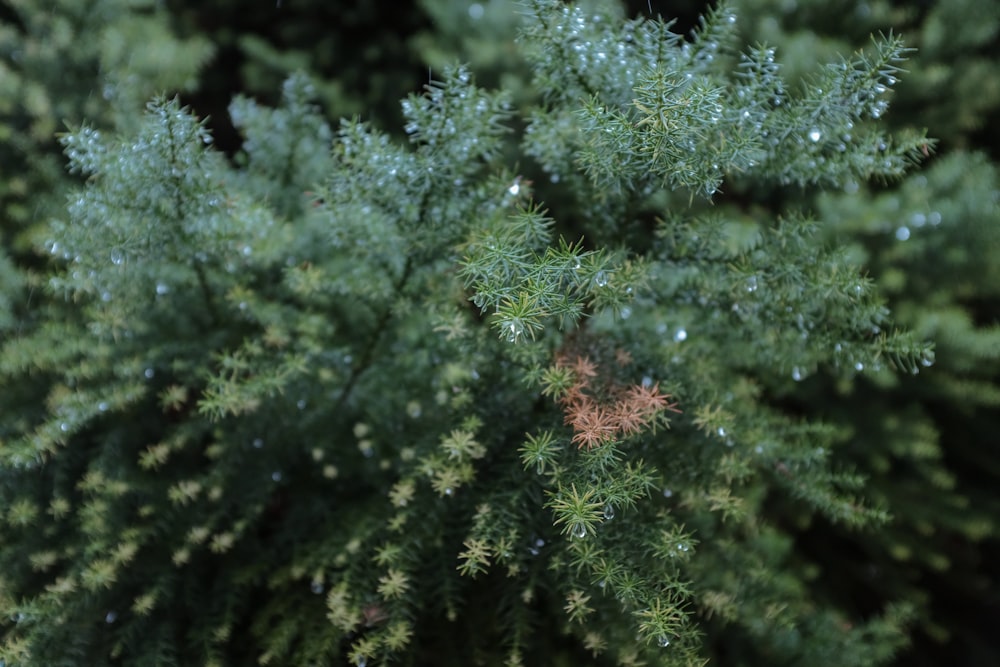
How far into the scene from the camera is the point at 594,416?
0.87m

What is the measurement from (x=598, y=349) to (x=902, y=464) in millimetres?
1163

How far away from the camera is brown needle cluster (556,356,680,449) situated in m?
0.86

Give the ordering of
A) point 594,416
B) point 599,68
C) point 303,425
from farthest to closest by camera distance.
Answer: point 303,425 < point 599,68 < point 594,416

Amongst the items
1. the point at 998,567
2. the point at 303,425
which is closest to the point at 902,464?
the point at 998,567

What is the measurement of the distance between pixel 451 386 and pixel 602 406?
323mm

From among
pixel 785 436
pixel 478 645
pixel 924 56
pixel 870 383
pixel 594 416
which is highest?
pixel 924 56

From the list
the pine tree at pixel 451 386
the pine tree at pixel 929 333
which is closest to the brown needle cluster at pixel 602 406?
the pine tree at pixel 451 386

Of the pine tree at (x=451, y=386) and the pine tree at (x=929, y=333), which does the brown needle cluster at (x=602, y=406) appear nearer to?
the pine tree at (x=451, y=386)

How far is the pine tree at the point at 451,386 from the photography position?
954 millimetres

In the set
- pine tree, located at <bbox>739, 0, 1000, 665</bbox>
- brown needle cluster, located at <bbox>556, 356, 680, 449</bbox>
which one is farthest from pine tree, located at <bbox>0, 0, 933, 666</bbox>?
pine tree, located at <bbox>739, 0, 1000, 665</bbox>

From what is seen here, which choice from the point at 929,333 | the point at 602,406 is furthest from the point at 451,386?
the point at 929,333

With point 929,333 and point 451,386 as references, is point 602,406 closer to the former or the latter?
point 451,386

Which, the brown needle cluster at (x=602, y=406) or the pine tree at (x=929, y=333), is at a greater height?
the pine tree at (x=929, y=333)

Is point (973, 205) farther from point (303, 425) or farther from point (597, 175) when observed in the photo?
point (303, 425)
